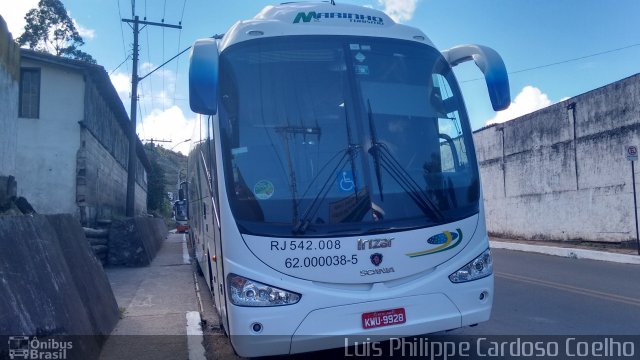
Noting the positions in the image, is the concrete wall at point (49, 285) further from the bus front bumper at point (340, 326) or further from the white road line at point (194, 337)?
the bus front bumper at point (340, 326)

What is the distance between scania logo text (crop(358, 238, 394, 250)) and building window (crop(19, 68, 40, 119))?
1406 centimetres

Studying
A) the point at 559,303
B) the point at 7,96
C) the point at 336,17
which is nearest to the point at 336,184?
the point at 336,17

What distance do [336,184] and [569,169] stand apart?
48.6ft

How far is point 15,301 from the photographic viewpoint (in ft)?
14.7

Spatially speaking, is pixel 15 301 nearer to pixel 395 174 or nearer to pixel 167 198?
pixel 395 174

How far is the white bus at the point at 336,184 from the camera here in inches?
183

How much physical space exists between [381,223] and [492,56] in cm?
211

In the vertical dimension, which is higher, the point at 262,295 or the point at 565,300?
the point at 262,295

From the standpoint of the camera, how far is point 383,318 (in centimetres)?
477

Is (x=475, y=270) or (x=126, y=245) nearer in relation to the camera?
(x=475, y=270)

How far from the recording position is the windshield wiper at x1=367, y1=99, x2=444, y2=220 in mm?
5016

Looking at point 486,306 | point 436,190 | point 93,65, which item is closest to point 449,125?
point 436,190

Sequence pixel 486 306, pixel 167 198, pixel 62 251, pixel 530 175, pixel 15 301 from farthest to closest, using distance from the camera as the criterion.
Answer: pixel 167 198
pixel 530 175
pixel 62 251
pixel 486 306
pixel 15 301

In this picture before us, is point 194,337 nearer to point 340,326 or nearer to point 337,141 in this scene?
point 340,326
